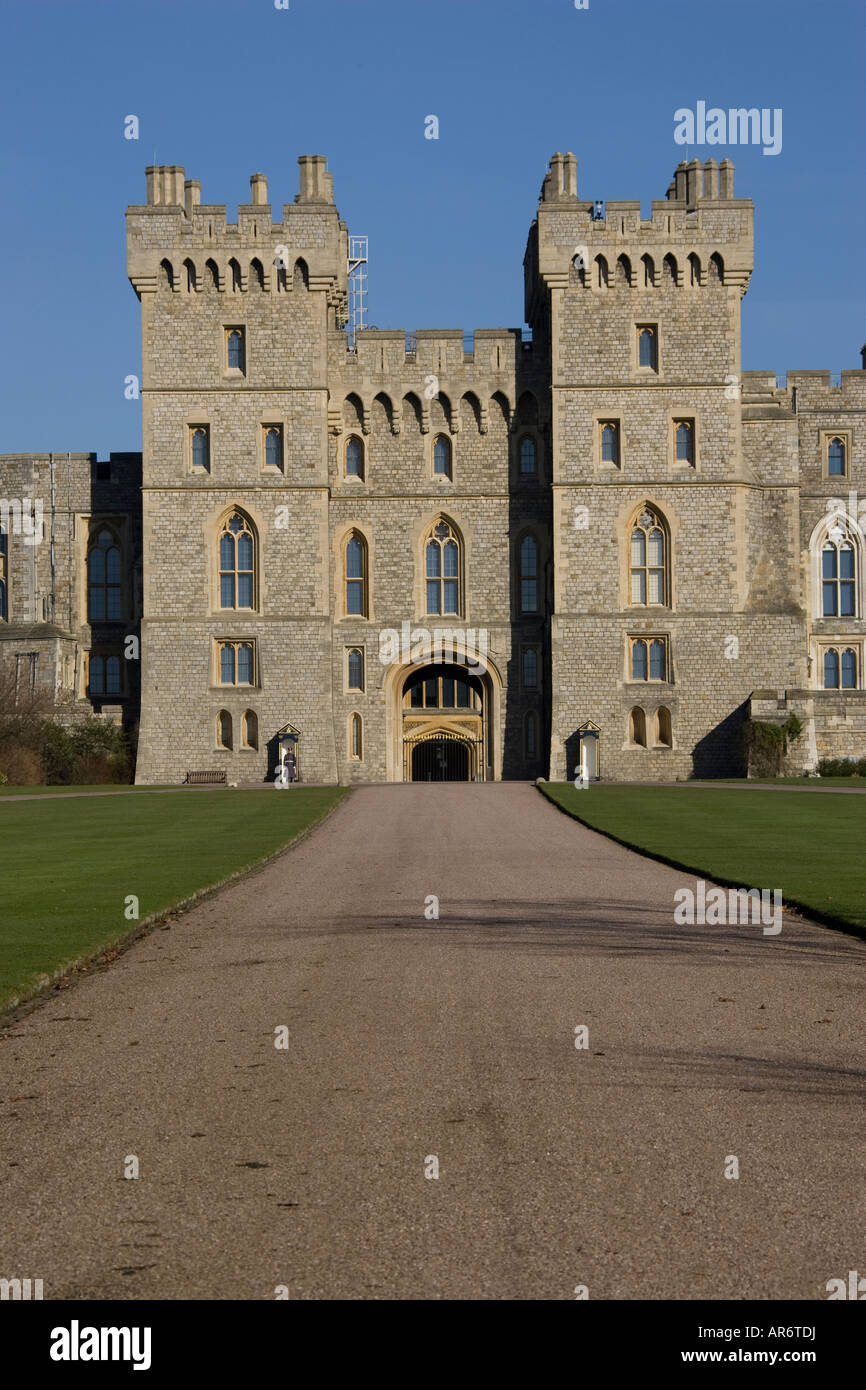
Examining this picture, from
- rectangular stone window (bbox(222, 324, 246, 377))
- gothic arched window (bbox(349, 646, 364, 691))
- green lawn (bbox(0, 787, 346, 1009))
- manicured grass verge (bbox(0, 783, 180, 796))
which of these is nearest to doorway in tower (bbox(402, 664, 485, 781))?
gothic arched window (bbox(349, 646, 364, 691))

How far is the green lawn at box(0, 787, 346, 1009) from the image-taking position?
40.7 feet

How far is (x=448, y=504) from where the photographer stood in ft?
158

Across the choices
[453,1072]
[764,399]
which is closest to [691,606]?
[764,399]

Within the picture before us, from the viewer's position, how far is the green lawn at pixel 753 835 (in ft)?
52.0

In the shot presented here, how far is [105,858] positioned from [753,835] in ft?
31.9

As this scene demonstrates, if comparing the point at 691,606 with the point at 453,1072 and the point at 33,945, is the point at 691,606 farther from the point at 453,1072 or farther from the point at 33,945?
the point at 453,1072

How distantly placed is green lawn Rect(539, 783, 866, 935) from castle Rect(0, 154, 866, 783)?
27.5 feet

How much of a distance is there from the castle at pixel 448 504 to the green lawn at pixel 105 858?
9.99 metres

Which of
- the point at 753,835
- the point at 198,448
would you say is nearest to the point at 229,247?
the point at 198,448

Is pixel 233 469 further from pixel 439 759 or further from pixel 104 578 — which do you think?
pixel 439 759

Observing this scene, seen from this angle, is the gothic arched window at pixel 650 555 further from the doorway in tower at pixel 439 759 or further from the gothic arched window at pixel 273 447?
the doorway in tower at pixel 439 759

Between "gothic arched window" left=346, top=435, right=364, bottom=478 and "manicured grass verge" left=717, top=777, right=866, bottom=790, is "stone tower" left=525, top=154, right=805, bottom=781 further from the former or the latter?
"gothic arched window" left=346, top=435, right=364, bottom=478

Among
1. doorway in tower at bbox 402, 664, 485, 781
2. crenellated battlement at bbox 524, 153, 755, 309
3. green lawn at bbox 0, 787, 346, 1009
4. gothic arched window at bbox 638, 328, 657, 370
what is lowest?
green lawn at bbox 0, 787, 346, 1009
